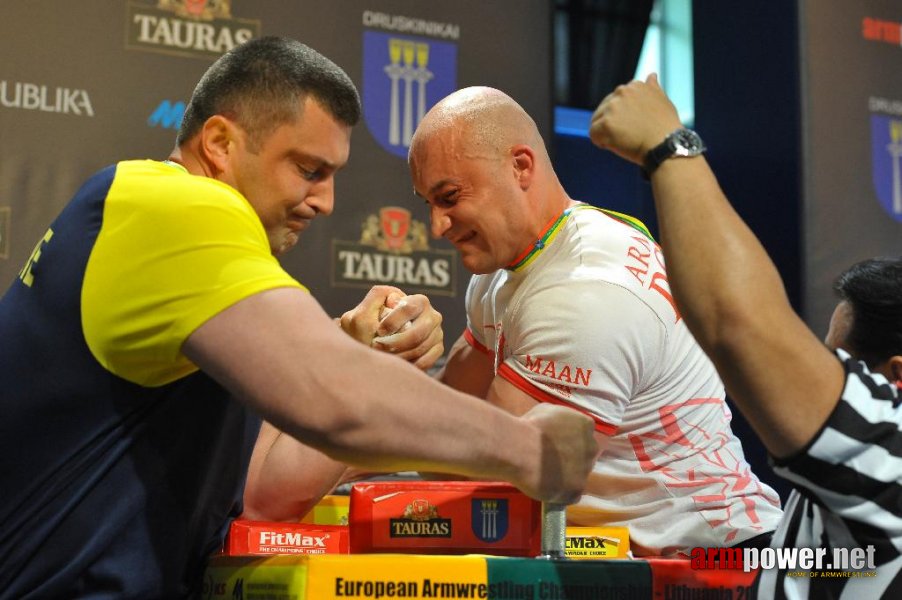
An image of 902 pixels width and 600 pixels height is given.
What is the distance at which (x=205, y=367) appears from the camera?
1.15m

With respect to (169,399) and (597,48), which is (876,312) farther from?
(597,48)

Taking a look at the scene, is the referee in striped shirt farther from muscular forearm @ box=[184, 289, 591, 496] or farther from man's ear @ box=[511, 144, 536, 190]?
man's ear @ box=[511, 144, 536, 190]

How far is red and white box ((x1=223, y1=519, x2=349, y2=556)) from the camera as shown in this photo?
1.49m

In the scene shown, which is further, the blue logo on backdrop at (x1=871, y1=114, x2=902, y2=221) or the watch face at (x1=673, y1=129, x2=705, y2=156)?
the blue logo on backdrop at (x1=871, y1=114, x2=902, y2=221)

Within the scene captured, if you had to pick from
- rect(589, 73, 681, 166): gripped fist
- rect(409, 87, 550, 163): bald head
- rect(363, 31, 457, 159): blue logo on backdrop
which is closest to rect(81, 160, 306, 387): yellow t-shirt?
rect(589, 73, 681, 166): gripped fist

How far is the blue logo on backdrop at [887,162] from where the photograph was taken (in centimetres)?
361

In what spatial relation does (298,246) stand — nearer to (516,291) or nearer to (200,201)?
(516,291)

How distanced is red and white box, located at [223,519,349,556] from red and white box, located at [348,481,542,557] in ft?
0.61

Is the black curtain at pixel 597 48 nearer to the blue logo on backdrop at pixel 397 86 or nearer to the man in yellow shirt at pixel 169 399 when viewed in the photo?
the blue logo on backdrop at pixel 397 86

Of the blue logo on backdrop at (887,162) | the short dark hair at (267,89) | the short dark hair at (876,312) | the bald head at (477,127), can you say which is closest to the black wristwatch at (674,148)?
the short dark hair at (267,89)

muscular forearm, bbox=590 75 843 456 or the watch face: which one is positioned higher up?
the watch face

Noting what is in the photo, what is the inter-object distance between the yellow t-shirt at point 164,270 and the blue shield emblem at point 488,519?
0.39 m

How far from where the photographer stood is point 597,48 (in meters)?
5.14

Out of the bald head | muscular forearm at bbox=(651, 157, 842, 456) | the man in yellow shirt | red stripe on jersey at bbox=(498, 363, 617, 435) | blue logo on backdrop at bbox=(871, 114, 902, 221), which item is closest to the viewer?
muscular forearm at bbox=(651, 157, 842, 456)
